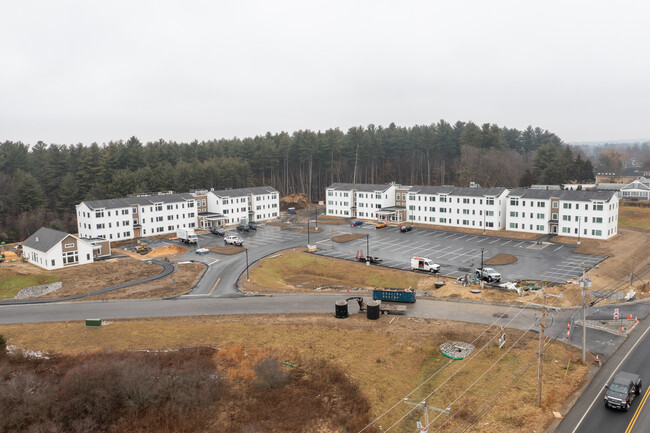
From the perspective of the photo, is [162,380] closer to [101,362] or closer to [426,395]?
[101,362]

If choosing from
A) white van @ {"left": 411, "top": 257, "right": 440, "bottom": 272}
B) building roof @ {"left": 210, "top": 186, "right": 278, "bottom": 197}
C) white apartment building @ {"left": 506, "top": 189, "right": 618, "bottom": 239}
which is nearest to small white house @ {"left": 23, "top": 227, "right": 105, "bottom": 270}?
building roof @ {"left": 210, "top": 186, "right": 278, "bottom": 197}

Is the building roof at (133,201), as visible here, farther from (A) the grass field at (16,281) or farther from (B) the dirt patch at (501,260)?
(B) the dirt patch at (501,260)

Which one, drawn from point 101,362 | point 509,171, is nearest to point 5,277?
point 101,362

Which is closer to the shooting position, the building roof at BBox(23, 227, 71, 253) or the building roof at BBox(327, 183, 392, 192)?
the building roof at BBox(23, 227, 71, 253)

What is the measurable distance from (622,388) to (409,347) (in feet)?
43.6

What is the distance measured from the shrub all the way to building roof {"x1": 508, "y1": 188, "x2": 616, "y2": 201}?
63597 millimetres

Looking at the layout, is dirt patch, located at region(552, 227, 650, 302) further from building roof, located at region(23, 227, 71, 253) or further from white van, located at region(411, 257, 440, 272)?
building roof, located at region(23, 227, 71, 253)

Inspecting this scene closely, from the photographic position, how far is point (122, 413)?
92.8ft

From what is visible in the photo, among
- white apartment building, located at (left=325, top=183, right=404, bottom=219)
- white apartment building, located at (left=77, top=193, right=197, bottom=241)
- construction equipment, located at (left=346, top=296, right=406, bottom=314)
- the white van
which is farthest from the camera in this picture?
white apartment building, located at (left=325, top=183, right=404, bottom=219)

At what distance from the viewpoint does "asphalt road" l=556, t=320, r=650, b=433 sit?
2173cm

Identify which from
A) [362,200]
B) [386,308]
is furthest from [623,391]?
[362,200]

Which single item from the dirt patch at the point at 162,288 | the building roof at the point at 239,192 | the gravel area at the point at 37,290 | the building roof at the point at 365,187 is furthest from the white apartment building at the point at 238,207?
the gravel area at the point at 37,290

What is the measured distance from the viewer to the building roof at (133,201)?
Answer: 7844 centimetres

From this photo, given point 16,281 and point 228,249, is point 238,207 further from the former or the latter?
point 16,281
